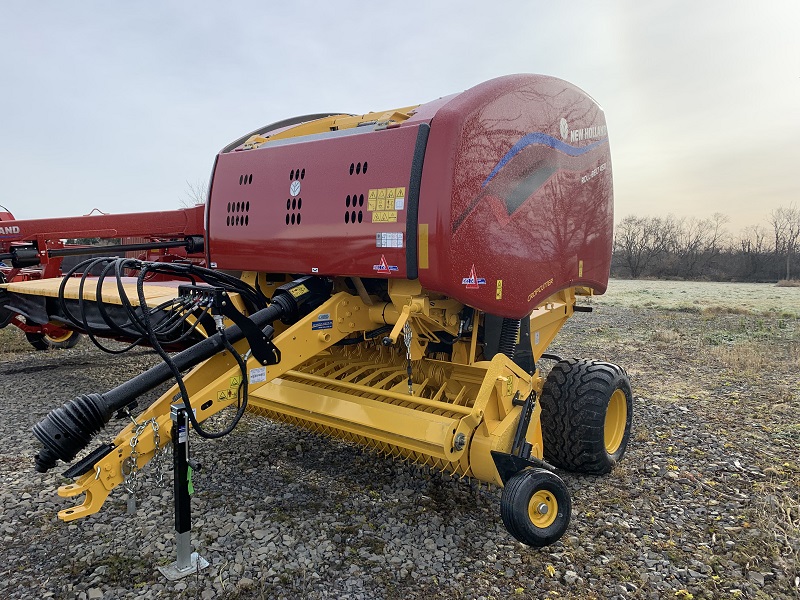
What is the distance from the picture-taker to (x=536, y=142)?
3.71 metres

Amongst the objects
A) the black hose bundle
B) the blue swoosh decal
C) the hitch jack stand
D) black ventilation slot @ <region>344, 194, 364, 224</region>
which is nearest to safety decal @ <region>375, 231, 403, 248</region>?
black ventilation slot @ <region>344, 194, 364, 224</region>

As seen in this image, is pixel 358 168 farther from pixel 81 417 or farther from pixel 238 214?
pixel 81 417

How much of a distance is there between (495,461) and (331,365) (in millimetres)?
1827

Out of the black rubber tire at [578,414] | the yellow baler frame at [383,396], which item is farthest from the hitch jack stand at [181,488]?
the black rubber tire at [578,414]

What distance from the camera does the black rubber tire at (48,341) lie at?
9.02 metres

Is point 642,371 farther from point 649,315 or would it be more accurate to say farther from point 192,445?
point 649,315

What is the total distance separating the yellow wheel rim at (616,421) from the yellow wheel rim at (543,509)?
5.08 ft

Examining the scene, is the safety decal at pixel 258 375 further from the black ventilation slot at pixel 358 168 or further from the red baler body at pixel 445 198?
the black ventilation slot at pixel 358 168

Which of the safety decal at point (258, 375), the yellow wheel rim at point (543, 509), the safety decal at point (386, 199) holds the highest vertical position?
the safety decal at point (386, 199)

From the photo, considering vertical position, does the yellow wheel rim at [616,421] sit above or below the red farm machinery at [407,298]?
below

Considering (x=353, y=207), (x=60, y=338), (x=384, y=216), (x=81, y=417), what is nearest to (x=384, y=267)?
(x=384, y=216)

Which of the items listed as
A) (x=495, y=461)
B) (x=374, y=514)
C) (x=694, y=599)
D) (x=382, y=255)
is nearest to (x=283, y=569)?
(x=374, y=514)

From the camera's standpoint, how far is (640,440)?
5121 mm

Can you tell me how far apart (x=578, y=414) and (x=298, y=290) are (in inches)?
81.0
